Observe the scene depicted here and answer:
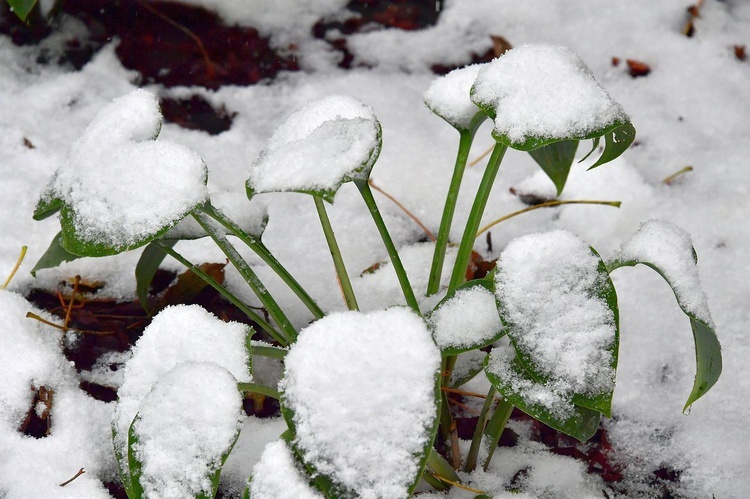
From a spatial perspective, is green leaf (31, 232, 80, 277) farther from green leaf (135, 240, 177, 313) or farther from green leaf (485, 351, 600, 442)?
green leaf (485, 351, 600, 442)

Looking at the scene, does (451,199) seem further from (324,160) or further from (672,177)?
(672,177)

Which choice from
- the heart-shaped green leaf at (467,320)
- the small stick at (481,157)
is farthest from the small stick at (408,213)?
the heart-shaped green leaf at (467,320)

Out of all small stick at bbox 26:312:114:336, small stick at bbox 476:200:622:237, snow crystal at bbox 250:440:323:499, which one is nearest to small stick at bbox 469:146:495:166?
small stick at bbox 476:200:622:237

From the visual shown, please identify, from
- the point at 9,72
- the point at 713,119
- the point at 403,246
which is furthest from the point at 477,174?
the point at 9,72

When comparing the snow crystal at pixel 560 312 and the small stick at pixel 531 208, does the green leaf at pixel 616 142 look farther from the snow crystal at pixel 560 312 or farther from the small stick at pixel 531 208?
the small stick at pixel 531 208

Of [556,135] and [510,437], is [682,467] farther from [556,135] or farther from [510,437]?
[556,135]

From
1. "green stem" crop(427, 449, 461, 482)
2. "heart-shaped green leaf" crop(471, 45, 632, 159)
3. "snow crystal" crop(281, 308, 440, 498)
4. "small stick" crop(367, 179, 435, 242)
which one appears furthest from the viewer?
"small stick" crop(367, 179, 435, 242)
